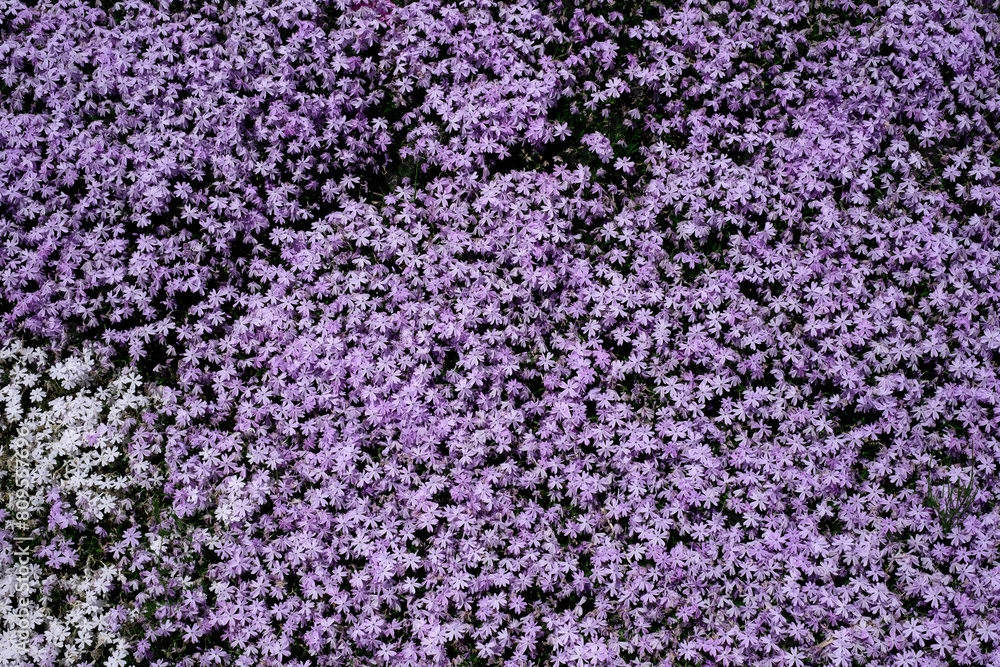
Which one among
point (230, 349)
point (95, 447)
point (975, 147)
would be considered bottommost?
point (95, 447)

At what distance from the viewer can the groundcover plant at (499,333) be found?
399 centimetres

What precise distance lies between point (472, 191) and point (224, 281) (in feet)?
5.29

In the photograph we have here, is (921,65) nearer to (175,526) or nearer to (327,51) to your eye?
(327,51)

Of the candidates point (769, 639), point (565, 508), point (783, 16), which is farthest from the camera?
point (783, 16)

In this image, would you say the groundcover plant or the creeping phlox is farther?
the creeping phlox

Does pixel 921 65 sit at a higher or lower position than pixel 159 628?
higher

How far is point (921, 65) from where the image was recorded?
14.3 ft

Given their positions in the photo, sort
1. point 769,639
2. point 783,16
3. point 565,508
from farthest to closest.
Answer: point 783,16
point 565,508
point 769,639

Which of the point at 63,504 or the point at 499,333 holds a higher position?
the point at 499,333

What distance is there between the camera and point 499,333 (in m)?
4.16

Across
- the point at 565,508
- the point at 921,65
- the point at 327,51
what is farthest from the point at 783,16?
the point at 565,508

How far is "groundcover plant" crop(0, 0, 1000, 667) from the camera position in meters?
3.99

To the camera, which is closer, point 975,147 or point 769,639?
Answer: point 769,639

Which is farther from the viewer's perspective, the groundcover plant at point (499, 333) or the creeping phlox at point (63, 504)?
the creeping phlox at point (63, 504)
